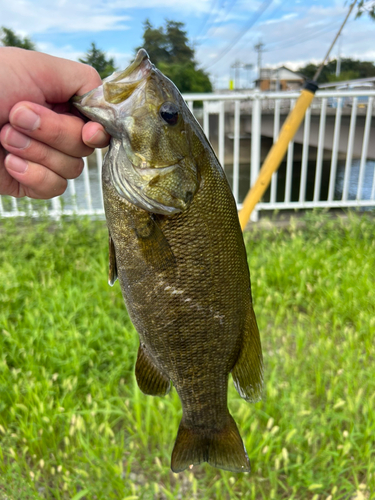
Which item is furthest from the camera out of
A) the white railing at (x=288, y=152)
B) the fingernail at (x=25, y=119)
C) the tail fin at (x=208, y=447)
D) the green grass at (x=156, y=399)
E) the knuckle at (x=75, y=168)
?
the white railing at (x=288, y=152)

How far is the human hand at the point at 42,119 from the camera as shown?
104 centimetres

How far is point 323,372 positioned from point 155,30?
150 feet

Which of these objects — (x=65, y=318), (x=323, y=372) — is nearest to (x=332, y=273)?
(x=323, y=372)

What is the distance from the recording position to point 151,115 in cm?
91

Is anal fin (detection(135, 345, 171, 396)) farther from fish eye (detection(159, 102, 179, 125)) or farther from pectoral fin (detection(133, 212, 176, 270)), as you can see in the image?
fish eye (detection(159, 102, 179, 125))

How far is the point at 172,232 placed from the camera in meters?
0.96

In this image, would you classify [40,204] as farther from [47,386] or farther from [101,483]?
[101,483]

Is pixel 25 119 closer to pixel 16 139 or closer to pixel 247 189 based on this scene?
pixel 16 139

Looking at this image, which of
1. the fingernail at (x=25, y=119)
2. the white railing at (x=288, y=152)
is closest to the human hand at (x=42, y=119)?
the fingernail at (x=25, y=119)

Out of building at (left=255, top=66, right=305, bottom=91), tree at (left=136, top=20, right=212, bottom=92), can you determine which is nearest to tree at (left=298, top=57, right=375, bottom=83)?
building at (left=255, top=66, right=305, bottom=91)

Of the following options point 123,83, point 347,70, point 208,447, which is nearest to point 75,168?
point 123,83

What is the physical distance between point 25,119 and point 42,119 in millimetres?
44

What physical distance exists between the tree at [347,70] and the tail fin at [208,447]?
1927 inches

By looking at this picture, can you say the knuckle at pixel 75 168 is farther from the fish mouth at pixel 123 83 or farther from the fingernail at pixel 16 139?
the fish mouth at pixel 123 83
